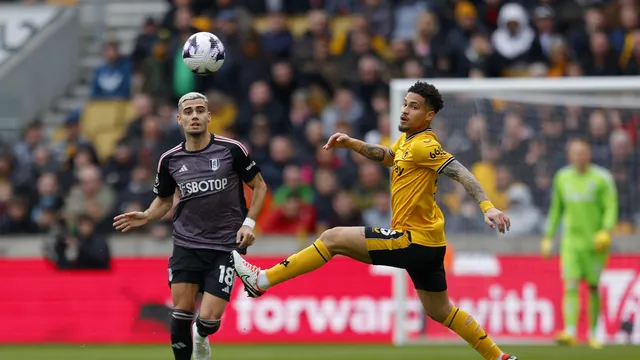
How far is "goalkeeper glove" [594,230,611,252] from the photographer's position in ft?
52.7

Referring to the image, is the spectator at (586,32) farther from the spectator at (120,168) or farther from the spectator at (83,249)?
the spectator at (83,249)

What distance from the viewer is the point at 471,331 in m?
11.0

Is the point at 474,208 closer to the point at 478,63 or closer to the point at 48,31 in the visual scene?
the point at 478,63

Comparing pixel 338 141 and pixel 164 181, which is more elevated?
pixel 338 141

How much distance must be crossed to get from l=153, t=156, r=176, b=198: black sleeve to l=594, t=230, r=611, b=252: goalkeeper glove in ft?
22.2

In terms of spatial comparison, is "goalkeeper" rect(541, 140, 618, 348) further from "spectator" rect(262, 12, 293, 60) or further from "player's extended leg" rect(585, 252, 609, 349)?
"spectator" rect(262, 12, 293, 60)

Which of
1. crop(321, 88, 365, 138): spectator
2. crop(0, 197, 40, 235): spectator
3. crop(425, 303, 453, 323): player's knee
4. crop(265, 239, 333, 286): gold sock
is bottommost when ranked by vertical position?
crop(0, 197, 40, 235): spectator

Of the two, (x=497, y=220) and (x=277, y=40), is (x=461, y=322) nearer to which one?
(x=497, y=220)

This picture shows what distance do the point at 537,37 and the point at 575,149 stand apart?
428 centimetres

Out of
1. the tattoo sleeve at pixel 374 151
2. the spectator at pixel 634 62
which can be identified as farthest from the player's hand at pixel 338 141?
the spectator at pixel 634 62

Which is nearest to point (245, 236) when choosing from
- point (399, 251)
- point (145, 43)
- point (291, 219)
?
point (399, 251)

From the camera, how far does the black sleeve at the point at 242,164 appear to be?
36.7 feet

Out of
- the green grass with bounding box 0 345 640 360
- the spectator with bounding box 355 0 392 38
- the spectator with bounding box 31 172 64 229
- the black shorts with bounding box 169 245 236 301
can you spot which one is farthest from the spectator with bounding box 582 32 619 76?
the black shorts with bounding box 169 245 236 301

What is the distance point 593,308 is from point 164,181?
7145 mm
